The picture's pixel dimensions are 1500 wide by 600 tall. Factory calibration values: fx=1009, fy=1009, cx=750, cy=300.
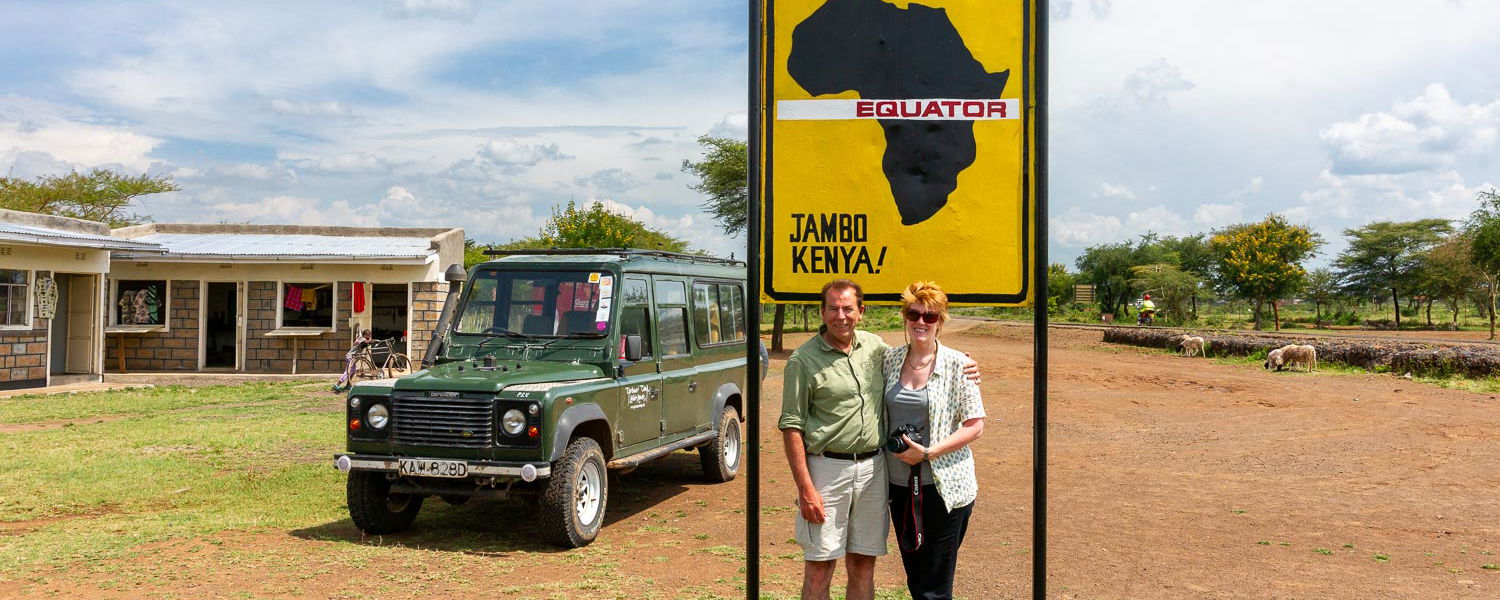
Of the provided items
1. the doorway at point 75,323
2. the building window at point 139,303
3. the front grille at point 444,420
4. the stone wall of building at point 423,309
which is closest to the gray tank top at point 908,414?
the front grille at point 444,420

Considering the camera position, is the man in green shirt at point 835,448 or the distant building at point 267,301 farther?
the distant building at point 267,301

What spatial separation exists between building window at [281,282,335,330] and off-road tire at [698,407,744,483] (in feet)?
52.8

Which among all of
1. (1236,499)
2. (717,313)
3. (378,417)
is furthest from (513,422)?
(1236,499)

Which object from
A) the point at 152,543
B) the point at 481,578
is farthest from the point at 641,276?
the point at 152,543

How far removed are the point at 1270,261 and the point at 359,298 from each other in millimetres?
45818

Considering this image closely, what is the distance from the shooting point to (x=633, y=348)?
24.4ft

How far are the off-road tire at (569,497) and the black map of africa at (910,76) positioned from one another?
3750 millimetres

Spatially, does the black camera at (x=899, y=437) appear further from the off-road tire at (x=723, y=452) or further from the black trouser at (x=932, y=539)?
the off-road tire at (x=723, y=452)

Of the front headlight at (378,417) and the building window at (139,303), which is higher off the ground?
the building window at (139,303)

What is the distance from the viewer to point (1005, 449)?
12.4 meters

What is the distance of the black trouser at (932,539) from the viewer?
3889 millimetres

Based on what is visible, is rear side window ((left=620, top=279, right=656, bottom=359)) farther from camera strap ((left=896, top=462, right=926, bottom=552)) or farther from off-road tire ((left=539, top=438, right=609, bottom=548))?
camera strap ((left=896, top=462, right=926, bottom=552))

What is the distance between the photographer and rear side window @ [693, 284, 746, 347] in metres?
9.24

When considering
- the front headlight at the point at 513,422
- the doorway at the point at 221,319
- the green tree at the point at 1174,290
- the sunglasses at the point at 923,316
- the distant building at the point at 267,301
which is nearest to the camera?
the sunglasses at the point at 923,316
